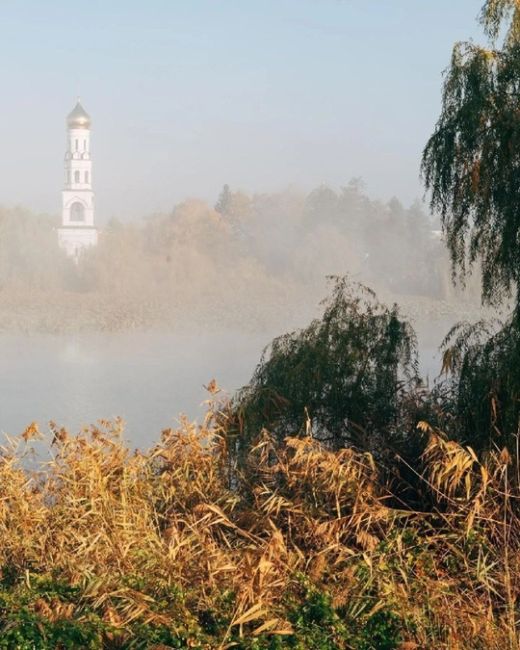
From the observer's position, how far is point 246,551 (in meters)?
6.38

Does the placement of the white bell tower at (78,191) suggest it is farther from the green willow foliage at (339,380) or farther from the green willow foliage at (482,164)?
the green willow foliage at (482,164)

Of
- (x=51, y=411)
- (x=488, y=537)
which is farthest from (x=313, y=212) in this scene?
(x=488, y=537)

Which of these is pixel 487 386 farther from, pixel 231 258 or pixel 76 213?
pixel 76 213

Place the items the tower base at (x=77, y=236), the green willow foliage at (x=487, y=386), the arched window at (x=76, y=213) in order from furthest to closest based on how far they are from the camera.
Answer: the arched window at (x=76, y=213), the tower base at (x=77, y=236), the green willow foliage at (x=487, y=386)

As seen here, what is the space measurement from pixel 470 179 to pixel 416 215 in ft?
114

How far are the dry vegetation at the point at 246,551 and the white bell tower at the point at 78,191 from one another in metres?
31.6

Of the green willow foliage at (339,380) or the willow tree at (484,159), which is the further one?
the green willow foliage at (339,380)

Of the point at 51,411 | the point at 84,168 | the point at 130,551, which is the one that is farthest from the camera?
the point at 84,168

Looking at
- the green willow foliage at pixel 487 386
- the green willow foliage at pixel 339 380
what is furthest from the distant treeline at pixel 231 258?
the green willow foliage at pixel 487 386

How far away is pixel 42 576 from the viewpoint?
602cm

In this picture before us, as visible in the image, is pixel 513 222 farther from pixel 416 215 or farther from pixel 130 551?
pixel 416 215

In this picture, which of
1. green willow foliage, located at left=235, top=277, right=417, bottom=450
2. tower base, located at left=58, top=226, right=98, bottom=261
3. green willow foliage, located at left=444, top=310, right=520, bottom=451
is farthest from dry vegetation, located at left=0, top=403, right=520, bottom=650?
tower base, located at left=58, top=226, right=98, bottom=261

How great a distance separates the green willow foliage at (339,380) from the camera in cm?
953

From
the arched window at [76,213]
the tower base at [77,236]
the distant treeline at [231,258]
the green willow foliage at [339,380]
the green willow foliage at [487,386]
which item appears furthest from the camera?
the arched window at [76,213]
